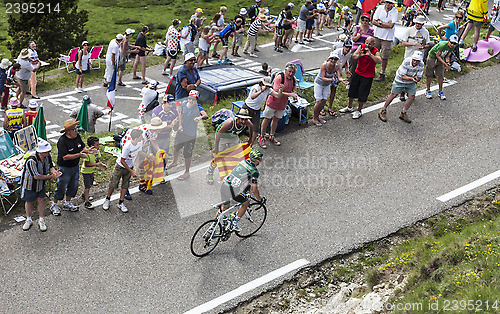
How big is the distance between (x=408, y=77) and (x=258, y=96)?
426cm

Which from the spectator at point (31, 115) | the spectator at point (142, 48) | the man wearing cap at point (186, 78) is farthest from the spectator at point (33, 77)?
the man wearing cap at point (186, 78)

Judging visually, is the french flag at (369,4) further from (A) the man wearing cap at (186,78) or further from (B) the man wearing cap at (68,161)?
(B) the man wearing cap at (68,161)

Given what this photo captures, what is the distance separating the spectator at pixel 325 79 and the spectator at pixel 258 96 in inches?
62.1

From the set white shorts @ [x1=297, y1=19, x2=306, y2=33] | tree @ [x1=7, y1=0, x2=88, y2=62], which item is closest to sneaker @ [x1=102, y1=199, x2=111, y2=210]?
white shorts @ [x1=297, y1=19, x2=306, y2=33]

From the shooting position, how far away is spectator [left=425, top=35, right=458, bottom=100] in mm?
13648

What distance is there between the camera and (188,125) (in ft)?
33.4

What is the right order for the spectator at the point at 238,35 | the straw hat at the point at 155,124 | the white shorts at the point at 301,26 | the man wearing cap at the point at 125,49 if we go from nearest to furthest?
the straw hat at the point at 155,124
the man wearing cap at the point at 125,49
the spectator at the point at 238,35
the white shorts at the point at 301,26

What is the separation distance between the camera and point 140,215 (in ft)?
30.6

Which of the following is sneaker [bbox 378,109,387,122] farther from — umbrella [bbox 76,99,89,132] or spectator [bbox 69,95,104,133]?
umbrella [bbox 76,99,89,132]

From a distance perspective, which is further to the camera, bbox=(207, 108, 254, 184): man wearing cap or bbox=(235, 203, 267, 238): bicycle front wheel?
bbox=(207, 108, 254, 184): man wearing cap

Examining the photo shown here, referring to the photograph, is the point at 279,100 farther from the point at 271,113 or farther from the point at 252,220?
the point at 252,220

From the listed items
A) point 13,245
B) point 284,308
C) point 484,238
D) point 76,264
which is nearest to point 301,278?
point 284,308

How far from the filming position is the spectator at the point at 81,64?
1655 centimetres

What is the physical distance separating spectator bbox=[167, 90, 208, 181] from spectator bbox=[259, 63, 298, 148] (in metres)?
1.87
